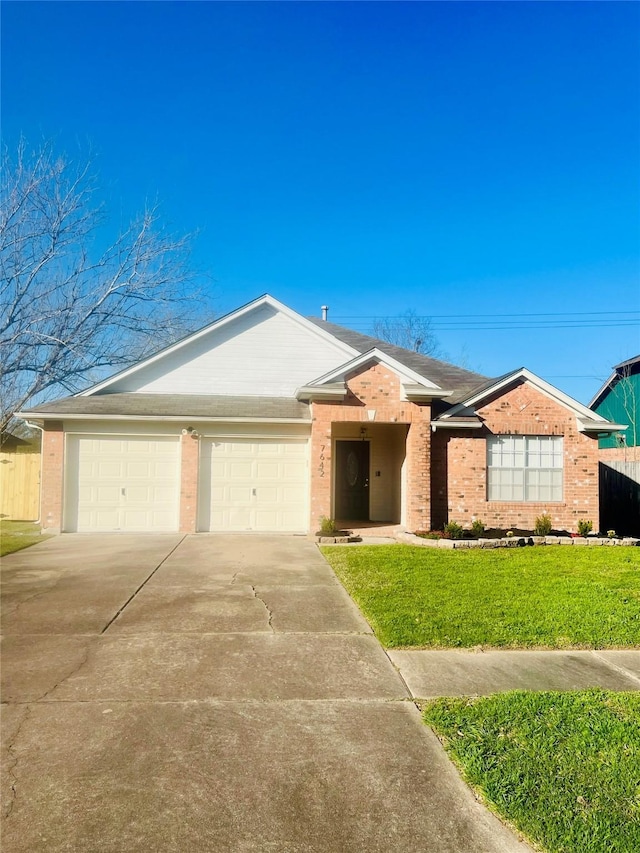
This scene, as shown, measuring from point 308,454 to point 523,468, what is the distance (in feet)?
17.7

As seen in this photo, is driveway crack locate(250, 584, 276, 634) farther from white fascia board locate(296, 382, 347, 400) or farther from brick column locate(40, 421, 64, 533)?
brick column locate(40, 421, 64, 533)

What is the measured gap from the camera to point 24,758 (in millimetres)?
3422

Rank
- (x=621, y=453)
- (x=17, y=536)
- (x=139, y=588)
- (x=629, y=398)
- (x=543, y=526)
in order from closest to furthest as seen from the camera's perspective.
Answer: (x=139, y=588) → (x=17, y=536) → (x=543, y=526) → (x=621, y=453) → (x=629, y=398)

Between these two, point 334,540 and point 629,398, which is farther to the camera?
point 629,398

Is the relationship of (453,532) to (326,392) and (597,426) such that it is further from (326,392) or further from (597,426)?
(597,426)

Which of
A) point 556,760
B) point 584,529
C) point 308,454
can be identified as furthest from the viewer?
point 308,454

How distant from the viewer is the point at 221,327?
50.8 feet

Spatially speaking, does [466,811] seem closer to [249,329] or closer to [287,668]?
[287,668]

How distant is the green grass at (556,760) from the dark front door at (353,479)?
11.1 m

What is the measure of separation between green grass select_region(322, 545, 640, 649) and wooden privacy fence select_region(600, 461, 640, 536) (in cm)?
397

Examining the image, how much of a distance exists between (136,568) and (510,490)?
29.6 feet

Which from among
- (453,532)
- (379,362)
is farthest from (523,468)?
(379,362)

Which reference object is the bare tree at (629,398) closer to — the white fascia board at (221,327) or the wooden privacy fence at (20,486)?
the white fascia board at (221,327)

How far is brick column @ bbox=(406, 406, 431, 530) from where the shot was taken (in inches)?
510
